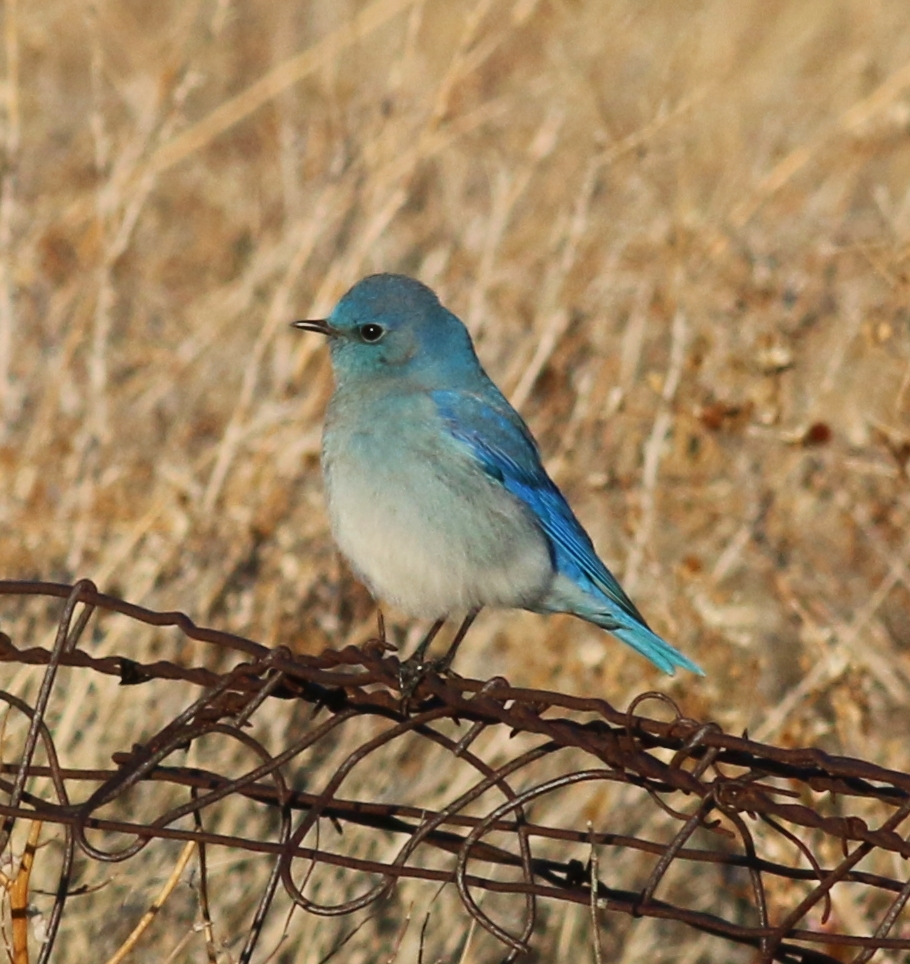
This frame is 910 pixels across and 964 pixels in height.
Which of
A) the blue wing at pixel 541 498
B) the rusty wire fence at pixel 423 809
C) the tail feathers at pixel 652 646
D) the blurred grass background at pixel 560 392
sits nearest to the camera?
the rusty wire fence at pixel 423 809

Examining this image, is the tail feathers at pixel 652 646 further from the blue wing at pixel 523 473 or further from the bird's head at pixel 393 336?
the bird's head at pixel 393 336

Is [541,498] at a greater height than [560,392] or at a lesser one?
lesser

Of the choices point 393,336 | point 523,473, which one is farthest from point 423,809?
point 393,336

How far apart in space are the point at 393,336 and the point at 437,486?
53 cm

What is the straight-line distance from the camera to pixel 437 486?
13.3 ft

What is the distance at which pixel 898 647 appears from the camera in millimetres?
5305

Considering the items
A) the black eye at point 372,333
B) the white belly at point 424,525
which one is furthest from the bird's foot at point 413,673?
the black eye at point 372,333

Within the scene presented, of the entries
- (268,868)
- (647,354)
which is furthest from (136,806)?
(647,354)

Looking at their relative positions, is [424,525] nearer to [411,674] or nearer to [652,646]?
[652,646]

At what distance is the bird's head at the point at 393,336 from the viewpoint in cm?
437

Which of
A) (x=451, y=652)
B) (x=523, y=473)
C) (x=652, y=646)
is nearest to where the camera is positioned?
(x=652, y=646)

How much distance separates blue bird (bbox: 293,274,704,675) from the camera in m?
4.00

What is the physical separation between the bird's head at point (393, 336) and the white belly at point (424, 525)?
0.26 meters

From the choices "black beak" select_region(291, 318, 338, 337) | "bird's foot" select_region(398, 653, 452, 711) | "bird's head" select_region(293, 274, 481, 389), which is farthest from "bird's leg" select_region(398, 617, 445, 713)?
"black beak" select_region(291, 318, 338, 337)
